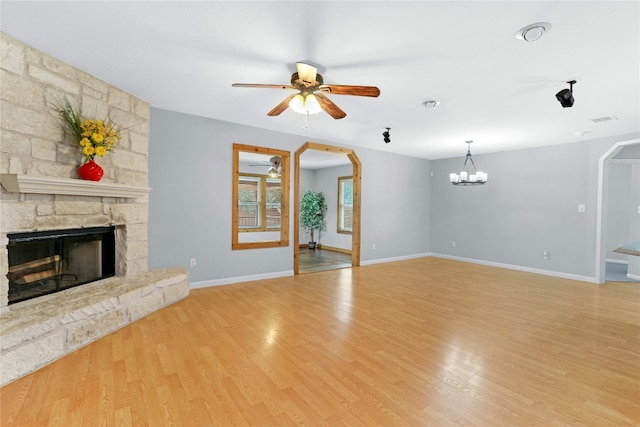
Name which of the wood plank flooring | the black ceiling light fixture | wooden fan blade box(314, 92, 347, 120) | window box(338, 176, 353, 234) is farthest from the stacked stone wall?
window box(338, 176, 353, 234)

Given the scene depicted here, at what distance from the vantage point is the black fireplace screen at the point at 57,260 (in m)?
2.58

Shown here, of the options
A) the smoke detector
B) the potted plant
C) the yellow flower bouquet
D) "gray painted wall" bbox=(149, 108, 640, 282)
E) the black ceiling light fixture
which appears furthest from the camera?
the potted plant

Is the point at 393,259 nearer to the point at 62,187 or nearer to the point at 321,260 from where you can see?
the point at 321,260

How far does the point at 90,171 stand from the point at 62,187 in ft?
1.07

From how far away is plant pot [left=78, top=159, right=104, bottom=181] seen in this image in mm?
2904

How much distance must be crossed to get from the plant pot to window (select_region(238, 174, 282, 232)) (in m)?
4.77

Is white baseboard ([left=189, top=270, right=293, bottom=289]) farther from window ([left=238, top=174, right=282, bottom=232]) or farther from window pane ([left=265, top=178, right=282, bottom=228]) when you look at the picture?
window pane ([left=265, top=178, right=282, bottom=228])

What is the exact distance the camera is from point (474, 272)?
5.86 meters

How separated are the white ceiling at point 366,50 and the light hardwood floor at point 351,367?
8.39 ft

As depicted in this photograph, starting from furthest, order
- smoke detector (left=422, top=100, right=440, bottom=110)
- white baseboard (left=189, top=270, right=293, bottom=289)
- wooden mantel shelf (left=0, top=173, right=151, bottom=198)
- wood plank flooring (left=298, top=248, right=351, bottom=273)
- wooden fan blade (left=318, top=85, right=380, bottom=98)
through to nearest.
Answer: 1. wood plank flooring (left=298, top=248, right=351, bottom=273)
2. white baseboard (left=189, top=270, right=293, bottom=289)
3. smoke detector (left=422, top=100, right=440, bottom=110)
4. wooden fan blade (left=318, top=85, right=380, bottom=98)
5. wooden mantel shelf (left=0, top=173, right=151, bottom=198)

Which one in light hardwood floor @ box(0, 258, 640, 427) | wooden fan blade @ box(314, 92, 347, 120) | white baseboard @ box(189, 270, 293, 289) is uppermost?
wooden fan blade @ box(314, 92, 347, 120)

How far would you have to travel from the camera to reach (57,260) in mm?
2930

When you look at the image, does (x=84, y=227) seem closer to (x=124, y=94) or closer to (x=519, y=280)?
(x=124, y=94)

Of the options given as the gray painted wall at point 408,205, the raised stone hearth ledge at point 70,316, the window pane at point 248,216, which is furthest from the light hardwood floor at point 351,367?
the window pane at point 248,216
